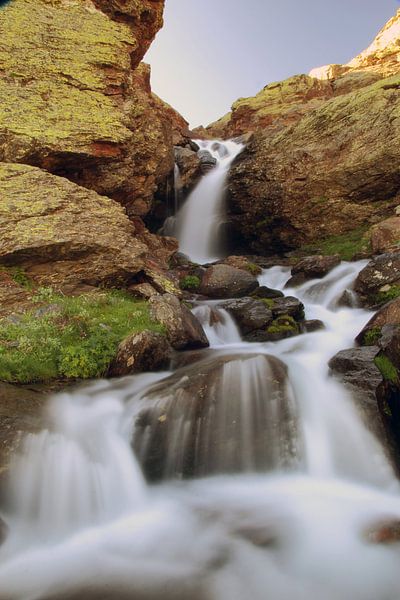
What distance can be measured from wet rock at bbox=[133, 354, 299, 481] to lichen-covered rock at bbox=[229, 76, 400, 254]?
14.2 metres

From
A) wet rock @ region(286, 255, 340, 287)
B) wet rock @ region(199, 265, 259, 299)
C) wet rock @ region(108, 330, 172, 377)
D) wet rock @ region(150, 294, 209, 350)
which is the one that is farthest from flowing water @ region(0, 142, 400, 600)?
wet rock @ region(286, 255, 340, 287)

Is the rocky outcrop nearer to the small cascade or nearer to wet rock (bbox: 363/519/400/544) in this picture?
the small cascade

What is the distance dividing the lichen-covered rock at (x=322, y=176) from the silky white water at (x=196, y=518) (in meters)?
14.2

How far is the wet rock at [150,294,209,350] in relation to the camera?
9.32 meters

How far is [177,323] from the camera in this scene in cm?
952

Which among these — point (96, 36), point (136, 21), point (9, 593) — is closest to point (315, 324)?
point (9, 593)

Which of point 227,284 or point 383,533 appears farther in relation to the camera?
point 227,284

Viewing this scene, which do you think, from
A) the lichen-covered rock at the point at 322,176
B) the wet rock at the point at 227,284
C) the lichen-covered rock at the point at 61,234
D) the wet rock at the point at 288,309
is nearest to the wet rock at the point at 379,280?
the wet rock at the point at 288,309

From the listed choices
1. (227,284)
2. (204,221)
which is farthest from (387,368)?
(204,221)

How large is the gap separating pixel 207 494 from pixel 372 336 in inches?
194

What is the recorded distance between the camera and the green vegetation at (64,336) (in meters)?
7.33

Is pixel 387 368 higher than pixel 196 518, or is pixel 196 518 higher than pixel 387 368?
pixel 387 368

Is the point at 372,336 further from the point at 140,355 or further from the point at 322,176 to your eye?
the point at 322,176

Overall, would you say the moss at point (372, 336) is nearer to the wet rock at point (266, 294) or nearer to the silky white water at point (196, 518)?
the silky white water at point (196, 518)
